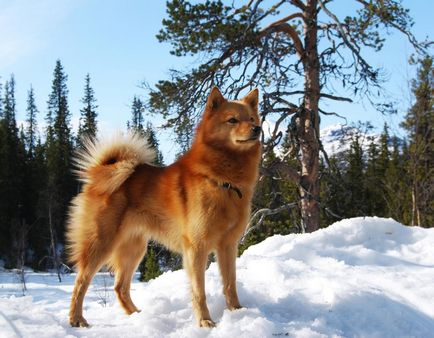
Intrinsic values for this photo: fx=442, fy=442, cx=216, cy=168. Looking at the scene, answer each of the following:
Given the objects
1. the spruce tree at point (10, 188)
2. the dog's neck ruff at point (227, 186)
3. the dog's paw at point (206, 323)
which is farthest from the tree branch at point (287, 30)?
the spruce tree at point (10, 188)

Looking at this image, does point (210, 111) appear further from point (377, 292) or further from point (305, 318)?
point (377, 292)

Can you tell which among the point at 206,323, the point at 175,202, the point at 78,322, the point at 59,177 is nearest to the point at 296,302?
the point at 206,323

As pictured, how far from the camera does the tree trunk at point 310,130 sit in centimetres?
1057

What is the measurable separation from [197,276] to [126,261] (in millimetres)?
1336

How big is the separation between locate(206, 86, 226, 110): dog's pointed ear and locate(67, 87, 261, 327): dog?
1cm

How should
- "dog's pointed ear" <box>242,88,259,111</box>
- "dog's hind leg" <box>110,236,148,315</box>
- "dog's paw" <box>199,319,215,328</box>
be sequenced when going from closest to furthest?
"dog's paw" <box>199,319,215,328</box>, "dog's pointed ear" <box>242,88,259,111</box>, "dog's hind leg" <box>110,236,148,315</box>

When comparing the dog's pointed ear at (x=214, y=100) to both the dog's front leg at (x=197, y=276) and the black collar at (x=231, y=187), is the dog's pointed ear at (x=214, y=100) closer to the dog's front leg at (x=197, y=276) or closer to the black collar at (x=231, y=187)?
the black collar at (x=231, y=187)

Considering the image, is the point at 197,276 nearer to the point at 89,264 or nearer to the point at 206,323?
the point at 206,323

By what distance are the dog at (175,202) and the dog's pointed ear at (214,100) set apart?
0.01m

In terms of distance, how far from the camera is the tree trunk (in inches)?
416

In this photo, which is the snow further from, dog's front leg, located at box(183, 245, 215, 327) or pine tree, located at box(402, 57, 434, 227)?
pine tree, located at box(402, 57, 434, 227)

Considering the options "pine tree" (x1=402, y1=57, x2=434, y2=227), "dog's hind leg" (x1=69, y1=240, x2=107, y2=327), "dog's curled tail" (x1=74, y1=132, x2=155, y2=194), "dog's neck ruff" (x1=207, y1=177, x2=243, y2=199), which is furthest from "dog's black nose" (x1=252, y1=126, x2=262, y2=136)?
"pine tree" (x1=402, y1=57, x2=434, y2=227)

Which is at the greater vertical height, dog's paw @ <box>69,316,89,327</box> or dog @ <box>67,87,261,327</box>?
dog @ <box>67,87,261,327</box>

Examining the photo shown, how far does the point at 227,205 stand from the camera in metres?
4.14
